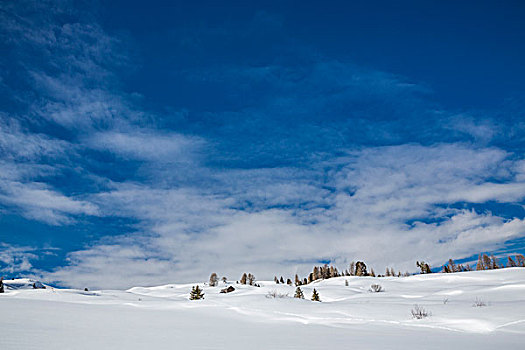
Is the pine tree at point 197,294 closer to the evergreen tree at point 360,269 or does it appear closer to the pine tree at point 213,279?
the pine tree at point 213,279

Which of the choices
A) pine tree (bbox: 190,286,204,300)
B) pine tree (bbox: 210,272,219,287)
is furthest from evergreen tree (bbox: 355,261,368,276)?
pine tree (bbox: 190,286,204,300)

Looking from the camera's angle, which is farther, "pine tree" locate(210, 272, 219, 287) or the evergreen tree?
the evergreen tree

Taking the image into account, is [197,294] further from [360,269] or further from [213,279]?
[360,269]

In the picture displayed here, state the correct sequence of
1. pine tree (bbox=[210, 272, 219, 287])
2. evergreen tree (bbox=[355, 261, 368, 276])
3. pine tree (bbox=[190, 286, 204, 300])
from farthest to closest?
evergreen tree (bbox=[355, 261, 368, 276])
pine tree (bbox=[210, 272, 219, 287])
pine tree (bbox=[190, 286, 204, 300])

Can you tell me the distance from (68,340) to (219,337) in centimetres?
266

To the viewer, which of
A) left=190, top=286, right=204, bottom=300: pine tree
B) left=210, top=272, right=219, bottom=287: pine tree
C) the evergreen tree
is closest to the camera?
left=190, top=286, right=204, bottom=300: pine tree

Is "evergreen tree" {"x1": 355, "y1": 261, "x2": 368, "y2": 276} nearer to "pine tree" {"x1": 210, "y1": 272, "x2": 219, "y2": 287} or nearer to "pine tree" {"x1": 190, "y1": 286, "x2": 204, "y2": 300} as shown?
"pine tree" {"x1": 210, "y1": 272, "x2": 219, "y2": 287}

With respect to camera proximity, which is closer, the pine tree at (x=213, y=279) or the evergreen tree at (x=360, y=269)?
the pine tree at (x=213, y=279)

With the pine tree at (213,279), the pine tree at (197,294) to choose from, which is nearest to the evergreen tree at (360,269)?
the pine tree at (213,279)

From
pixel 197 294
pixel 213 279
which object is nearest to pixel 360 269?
pixel 213 279

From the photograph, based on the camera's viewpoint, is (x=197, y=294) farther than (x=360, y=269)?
No

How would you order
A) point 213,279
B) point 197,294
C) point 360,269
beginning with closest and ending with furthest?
point 197,294, point 213,279, point 360,269

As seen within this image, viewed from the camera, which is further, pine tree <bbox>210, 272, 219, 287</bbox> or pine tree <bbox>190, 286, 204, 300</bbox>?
pine tree <bbox>210, 272, 219, 287</bbox>

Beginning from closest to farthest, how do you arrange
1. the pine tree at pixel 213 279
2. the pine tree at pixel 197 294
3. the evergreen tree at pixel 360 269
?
the pine tree at pixel 197 294, the pine tree at pixel 213 279, the evergreen tree at pixel 360 269
